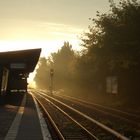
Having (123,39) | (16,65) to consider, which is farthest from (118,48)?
(16,65)

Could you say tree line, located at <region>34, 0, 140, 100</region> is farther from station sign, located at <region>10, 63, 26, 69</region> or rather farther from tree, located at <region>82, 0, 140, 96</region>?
station sign, located at <region>10, 63, 26, 69</region>

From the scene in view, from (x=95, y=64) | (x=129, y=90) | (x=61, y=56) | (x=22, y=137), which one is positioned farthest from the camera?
(x=61, y=56)

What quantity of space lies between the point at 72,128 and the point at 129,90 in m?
24.5

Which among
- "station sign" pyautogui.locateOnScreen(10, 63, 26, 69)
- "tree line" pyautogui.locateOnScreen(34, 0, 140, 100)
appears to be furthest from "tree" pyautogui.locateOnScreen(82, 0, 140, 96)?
"station sign" pyautogui.locateOnScreen(10, 63, 26, 69)

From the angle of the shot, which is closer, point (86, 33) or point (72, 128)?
point (72, 128)

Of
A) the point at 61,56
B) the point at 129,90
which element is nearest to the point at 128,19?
the point at 129,90

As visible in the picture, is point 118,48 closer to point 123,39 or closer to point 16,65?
point 123,39

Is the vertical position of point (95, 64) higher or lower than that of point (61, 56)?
lower

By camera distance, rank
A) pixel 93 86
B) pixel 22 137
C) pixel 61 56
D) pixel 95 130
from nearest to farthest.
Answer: pixel 22 137 → pixel 95 130 → pixel 93 86 → pixel 61 56

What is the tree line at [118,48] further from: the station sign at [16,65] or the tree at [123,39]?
the station sign at [16,65]

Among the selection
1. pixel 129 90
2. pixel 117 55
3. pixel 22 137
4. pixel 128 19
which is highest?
pixel 128 19

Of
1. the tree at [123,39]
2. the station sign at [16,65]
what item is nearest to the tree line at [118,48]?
the tree at [123,39]

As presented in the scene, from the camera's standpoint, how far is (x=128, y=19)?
1398 inches

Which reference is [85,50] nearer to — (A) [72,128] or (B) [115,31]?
(B) [115,31]
